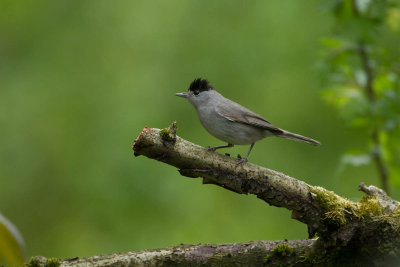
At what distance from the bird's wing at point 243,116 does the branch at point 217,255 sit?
188 centimetres

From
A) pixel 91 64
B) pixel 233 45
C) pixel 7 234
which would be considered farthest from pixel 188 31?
pixel 7 234

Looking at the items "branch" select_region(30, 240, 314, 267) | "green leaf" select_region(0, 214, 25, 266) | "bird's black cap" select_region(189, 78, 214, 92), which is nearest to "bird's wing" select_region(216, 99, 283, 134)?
"bird's black cap" select_region(189, 78, 214, 92)

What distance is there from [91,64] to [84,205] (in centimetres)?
256

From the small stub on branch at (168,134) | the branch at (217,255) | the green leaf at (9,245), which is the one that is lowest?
the green leaf at (9,245)

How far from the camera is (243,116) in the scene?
18.8ft

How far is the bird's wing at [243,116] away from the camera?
5625 millimetres

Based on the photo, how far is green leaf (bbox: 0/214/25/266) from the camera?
2.62 m

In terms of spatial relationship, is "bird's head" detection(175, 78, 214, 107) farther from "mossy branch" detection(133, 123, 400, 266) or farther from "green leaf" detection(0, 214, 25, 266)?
"green leaf" detection(0, 214, 25, 266)

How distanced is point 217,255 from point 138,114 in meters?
5.19

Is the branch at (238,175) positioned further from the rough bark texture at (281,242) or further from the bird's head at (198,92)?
the bird's head at (198,92)

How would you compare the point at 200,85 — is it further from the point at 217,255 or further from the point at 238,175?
the point at 217,255

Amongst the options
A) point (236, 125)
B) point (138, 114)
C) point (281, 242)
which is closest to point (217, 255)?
point (281, 242)

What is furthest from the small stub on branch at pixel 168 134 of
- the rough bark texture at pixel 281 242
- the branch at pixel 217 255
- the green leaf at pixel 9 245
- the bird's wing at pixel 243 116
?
the bird's wing at pixel 243 116

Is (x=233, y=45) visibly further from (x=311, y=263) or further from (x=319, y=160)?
(x=311, y=263)
